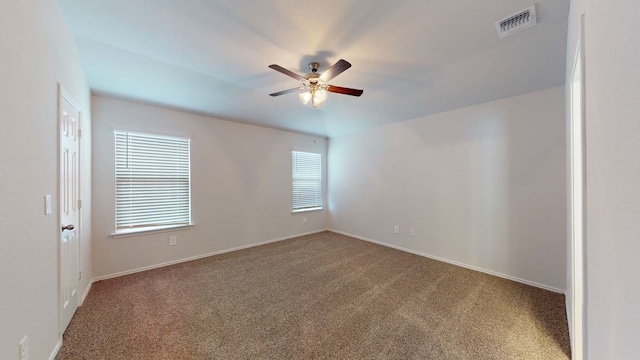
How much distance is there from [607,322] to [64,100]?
3.40 meters

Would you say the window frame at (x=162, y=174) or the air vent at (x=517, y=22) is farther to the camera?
the window frame at (x=162, y=174)

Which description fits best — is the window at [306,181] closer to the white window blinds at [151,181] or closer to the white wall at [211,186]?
the white wall at [211,186]

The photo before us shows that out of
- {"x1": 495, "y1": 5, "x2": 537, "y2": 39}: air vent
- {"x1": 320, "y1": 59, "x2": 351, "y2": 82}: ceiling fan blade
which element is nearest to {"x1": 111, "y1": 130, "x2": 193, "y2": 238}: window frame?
{"x1": 320, "y1": 59, "x2": 351, "y2": 82}: ceiling fan blade

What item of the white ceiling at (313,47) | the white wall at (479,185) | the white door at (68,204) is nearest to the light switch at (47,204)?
the white door at (68,204)

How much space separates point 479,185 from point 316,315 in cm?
279

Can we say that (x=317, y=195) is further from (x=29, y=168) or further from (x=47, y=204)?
(x=29, y=168)

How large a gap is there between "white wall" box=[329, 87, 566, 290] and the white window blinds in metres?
3.33

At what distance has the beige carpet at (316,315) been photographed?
5.77 ft

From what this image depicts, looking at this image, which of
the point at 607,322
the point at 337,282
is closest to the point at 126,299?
the point at 337,282

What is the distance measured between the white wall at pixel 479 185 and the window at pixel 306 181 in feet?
3.87

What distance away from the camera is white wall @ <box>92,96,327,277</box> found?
298cm

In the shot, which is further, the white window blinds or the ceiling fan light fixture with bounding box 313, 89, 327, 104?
the white window blinds

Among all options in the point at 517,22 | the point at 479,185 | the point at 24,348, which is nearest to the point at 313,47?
the point at 517,22

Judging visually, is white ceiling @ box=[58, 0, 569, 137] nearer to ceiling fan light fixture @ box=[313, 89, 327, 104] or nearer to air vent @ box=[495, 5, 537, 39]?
air vent @ box=[495, 5, 537, 39]
